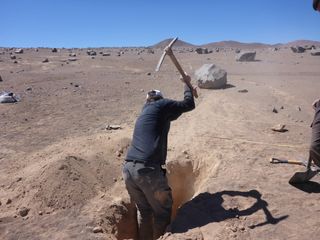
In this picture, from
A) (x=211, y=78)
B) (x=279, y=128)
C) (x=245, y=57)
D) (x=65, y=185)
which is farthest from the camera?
(x=245, y=57)

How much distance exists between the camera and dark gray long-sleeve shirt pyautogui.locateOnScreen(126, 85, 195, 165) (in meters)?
4.70

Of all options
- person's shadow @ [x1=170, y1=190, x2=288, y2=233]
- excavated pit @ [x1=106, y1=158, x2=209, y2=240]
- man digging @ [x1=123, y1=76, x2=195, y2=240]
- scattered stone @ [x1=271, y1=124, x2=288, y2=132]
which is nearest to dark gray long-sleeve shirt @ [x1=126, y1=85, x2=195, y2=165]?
man digging @ [x1=123, y1=76, x2=195, y2=240]

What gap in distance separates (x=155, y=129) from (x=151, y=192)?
0.69m

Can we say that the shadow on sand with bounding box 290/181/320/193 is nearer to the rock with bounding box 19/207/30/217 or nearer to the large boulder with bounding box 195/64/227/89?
the rock with bounding box 19/207/30/217

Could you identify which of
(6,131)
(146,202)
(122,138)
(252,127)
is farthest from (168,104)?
(6,131)

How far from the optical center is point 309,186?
5.27 metres

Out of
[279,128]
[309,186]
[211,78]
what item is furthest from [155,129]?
[211,78]

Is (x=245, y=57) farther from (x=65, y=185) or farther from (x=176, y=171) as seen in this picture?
(x=65, y=185)

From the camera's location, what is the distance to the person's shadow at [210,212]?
461 centimetres

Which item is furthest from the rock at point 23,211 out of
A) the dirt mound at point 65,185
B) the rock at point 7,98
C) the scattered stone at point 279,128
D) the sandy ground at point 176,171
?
the rock at point 7,98

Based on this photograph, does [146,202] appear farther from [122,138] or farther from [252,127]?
[252,127]

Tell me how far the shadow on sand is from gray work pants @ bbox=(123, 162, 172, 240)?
64.6 inches

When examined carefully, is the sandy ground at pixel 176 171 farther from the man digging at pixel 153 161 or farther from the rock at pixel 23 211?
the man digging at pixel 153 161

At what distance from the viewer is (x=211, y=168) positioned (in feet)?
20.6
